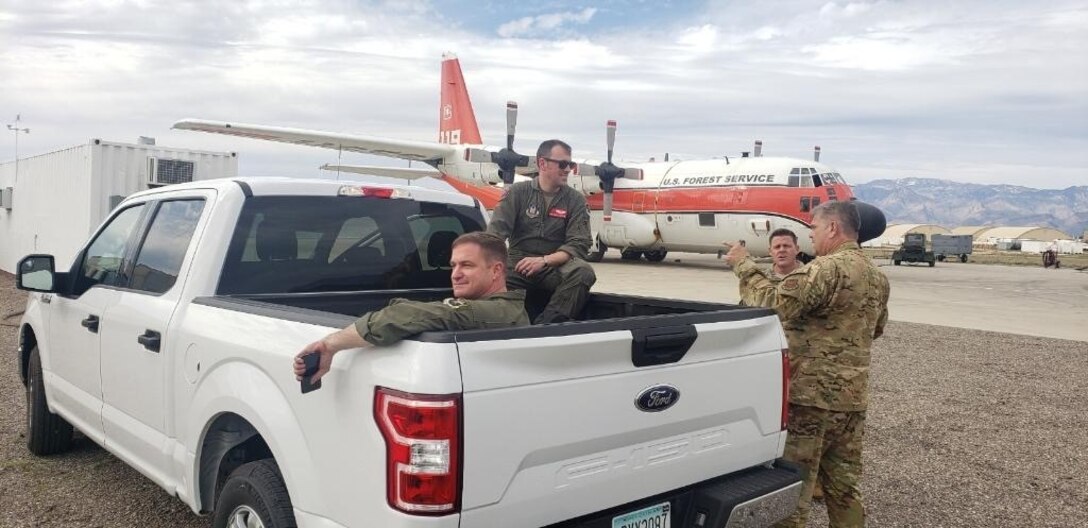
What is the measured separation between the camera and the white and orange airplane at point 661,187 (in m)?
22.4

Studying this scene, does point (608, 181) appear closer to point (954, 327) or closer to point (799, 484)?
point (954, 327)

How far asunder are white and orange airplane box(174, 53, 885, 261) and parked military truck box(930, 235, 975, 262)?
25027 mm

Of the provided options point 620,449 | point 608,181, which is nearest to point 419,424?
point 620,449

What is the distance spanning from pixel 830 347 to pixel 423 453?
2.44 meters

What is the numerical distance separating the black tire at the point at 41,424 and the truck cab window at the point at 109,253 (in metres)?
0.96

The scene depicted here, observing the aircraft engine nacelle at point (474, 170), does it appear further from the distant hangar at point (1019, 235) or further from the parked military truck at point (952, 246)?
the distant hangar at point (1019, 235)

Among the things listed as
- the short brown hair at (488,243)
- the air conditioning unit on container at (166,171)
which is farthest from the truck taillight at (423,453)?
the air conditioning unit on container at (166,171)

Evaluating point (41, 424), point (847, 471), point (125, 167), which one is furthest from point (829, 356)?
point (125, 167)

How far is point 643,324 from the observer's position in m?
2.56

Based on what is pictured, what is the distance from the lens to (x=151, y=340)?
3.29m

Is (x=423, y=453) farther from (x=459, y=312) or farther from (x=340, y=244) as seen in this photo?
(x=340, y=244)

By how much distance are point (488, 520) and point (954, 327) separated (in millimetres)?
13101

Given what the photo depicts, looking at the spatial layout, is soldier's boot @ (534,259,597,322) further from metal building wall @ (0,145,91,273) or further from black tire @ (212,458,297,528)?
metal building wall @ (0,145,91,273)

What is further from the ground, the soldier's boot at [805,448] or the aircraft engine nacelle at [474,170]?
the aircraft engine nacelle at [474,170]
